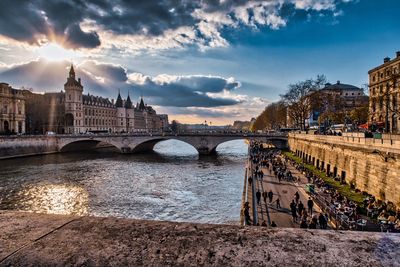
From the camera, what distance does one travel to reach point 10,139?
6138 centimetres

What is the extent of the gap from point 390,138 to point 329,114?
45.6 m

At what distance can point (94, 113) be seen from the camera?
117 meters

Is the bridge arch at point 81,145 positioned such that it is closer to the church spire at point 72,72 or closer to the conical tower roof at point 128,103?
the church spire at point 72,72

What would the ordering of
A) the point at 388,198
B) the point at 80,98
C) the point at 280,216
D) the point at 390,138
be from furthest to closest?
the point at 80,98
the point at 390,138
the point at 388,198
the point at 280,216

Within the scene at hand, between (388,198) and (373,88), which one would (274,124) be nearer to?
(373,88)

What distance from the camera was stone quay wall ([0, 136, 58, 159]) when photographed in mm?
59469

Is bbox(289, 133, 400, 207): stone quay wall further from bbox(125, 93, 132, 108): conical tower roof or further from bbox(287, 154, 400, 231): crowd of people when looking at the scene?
bbox(125, 93, 132, 108): conical tower roof

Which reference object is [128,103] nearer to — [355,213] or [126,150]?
[126,150]

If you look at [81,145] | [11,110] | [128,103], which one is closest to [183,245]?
[81,145]

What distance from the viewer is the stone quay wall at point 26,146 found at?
5947 cm

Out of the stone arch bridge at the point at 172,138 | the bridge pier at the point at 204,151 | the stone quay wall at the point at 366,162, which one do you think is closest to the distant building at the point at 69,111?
the stone arch bridge at the point at 172,138

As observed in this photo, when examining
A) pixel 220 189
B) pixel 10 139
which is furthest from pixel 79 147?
pixel 220 189

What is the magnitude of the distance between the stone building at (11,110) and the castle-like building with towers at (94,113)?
21972 mm

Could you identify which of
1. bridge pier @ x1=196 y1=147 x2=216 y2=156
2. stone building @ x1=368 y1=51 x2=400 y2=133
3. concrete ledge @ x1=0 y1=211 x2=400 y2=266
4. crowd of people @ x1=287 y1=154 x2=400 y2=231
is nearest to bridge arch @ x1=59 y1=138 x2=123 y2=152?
bridge pier @ x1=196 y1=147 x2=216 y2=156
